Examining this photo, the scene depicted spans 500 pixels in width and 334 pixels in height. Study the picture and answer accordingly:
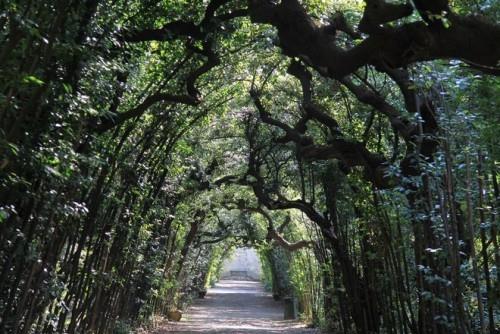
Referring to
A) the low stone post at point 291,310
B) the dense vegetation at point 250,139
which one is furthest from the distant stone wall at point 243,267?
the dense vegetation at point 250,139

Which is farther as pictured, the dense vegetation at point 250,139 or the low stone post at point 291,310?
the low stone post at point 291,310

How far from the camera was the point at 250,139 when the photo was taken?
916 cm

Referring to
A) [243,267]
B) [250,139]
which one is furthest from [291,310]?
[243,267]

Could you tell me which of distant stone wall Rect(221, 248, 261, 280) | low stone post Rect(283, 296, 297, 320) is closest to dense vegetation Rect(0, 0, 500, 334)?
low stone post Rect(283, 296, 297, 320)

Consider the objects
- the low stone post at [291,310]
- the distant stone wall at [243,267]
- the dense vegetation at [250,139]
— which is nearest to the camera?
the dense vegetation at [250,139]

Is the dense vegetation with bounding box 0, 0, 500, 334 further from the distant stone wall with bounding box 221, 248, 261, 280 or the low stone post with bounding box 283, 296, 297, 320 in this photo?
the distant stone wall with bounding box 221, 248, 261, 280

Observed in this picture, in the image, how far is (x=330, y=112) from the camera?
739 centimetres

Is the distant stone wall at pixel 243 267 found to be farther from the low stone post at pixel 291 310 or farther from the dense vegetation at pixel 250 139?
the dense vegetation at pixel 250 139

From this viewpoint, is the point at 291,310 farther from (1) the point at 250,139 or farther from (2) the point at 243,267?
(2) the point at 243,267

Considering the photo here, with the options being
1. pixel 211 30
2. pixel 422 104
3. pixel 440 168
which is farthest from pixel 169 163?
pixel 440 168

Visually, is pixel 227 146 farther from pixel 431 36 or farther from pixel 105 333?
pixel 431 36

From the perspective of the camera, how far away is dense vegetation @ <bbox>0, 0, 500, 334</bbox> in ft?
8.68

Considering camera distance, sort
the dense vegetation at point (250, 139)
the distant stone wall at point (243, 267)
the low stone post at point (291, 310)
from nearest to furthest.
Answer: the dense vegetation at point (250, 139) < the low stone post at point (291, 310) < the distant stone wall at point (243, 267)

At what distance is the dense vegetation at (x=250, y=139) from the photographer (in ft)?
8.68
